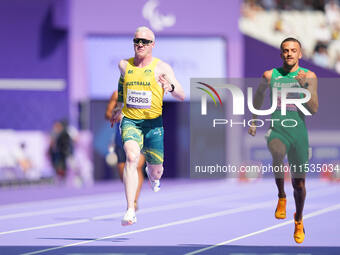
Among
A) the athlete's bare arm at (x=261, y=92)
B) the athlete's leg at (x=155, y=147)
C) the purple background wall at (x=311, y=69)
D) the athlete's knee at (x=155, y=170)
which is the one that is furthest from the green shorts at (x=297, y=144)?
the purple background wall at (x=311, y=69)

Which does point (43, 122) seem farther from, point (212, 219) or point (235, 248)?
point (235, 248)

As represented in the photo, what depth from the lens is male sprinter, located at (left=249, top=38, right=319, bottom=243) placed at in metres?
9.37

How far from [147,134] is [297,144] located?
173 centimetres

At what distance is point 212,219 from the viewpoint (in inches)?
556

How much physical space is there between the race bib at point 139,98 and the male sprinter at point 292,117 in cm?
119

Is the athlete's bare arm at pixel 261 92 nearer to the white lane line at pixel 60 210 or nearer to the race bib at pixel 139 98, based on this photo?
the race bib at pixel 139 98

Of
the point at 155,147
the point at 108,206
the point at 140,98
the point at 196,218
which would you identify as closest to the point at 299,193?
the point at 155,147

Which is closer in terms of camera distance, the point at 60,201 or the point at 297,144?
the point at 297,144

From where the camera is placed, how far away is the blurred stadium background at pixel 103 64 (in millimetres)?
26391

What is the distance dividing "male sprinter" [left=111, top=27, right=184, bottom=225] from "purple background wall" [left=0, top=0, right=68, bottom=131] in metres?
16.7

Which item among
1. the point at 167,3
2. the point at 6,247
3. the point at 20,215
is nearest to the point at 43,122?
the point at 167,3

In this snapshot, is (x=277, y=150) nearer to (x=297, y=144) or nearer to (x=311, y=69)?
(x=297, y=144)

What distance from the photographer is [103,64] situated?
89.4 feet

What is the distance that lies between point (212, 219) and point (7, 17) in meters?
14.8
